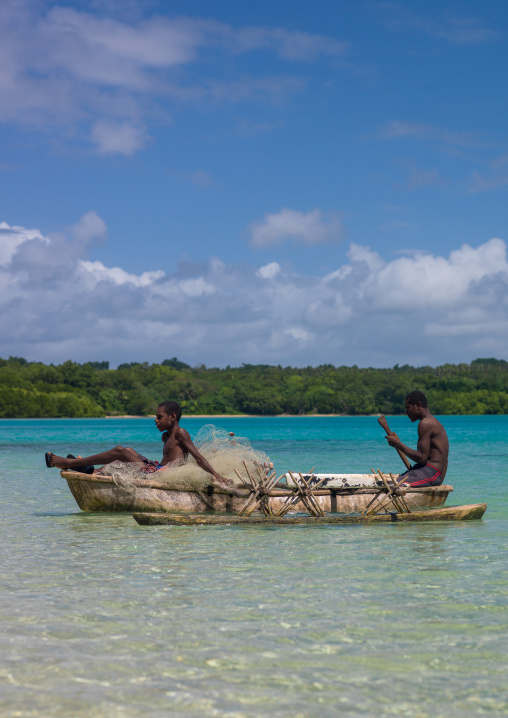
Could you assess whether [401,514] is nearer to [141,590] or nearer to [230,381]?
[141,590]

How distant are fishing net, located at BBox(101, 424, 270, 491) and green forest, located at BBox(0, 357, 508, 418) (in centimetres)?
14335

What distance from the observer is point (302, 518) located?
12.2 m

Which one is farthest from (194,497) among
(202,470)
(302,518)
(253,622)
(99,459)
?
(253,622)

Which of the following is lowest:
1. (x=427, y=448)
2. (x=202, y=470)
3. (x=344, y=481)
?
(x=344, y=481)

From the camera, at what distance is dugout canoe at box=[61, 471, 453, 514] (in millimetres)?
13031

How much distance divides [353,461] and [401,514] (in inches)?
839

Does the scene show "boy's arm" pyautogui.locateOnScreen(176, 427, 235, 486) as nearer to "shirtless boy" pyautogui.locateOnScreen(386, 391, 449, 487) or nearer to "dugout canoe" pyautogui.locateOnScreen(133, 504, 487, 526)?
"dugout canoe" pyautogui.locateOnScreen(133, 504, 487, 526)

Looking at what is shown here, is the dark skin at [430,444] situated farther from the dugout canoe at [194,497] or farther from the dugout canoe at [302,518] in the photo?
the dugout canoe at [302,518]

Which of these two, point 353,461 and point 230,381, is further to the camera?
point 230,381

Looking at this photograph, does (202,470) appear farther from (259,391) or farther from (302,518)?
(259,391)

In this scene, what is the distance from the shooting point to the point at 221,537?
11422mm

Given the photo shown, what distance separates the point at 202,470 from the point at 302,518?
195 cm

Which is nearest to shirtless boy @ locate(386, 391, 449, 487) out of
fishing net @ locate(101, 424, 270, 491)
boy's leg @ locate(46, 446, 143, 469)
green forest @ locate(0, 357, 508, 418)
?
fishing net @ locate(101, 424, 270, 491)

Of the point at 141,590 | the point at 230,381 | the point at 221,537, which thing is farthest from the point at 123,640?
the point at 230,381
